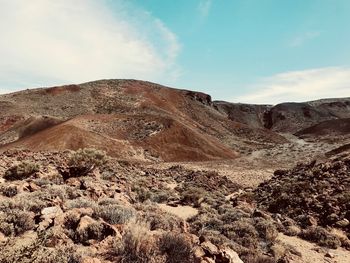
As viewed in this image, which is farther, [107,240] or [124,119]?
[124,119]

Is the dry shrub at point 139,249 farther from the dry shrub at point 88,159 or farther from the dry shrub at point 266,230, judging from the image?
the dry shrub at point 88,159

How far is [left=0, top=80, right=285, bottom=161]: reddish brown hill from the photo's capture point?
49.8m

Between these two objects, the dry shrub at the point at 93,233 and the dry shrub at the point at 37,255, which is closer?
the dry shrub at the point at 37,255

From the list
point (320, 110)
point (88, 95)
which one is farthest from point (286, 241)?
point (320, 110)

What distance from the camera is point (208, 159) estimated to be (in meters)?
52.2

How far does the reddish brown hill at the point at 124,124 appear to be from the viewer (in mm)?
49781

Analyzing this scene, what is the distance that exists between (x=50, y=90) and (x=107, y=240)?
279 feet

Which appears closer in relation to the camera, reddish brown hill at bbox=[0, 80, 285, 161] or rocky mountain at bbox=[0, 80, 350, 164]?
rocky mountain at bbox=[0, 80, 350, 164]

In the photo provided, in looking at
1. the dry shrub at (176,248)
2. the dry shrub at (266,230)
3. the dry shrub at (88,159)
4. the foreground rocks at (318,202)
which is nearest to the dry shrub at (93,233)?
the dry shrub at (176,248)

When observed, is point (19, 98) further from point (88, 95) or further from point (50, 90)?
point (88, 95)

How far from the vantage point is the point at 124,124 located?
60.3 meters

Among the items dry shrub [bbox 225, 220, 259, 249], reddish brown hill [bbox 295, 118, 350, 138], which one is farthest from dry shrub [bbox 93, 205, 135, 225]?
reddish brown hill [bbox 295, 118, 350, 138]

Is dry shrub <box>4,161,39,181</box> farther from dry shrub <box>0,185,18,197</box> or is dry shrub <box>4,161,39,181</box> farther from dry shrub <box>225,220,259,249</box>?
dry shrub <box>225,220,259,249</box>

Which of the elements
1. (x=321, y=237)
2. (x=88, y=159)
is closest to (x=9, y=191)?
(x=321, y=237)
